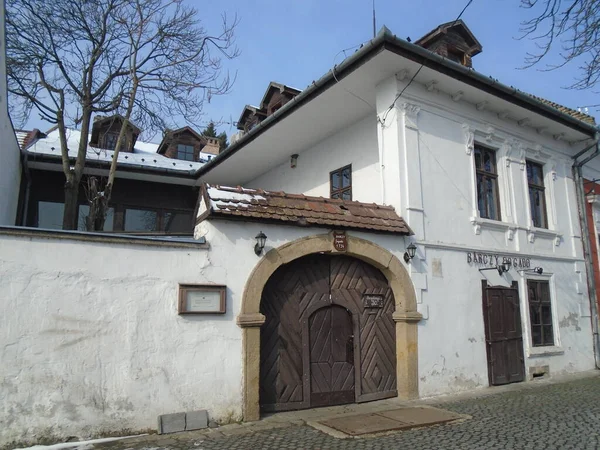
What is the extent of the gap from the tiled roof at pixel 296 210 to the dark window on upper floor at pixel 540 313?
12.7 feet

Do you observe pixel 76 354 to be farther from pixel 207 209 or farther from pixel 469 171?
pixel 469 171

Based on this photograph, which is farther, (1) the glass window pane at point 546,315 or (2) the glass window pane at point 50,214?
(2) the glass window pane at point 50,214

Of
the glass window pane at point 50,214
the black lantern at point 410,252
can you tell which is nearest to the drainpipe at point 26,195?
the glass window pane at point 50,214

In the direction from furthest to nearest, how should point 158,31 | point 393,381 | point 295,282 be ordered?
point 158,31
point 393,381
point 295,282

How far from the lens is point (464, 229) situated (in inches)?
365

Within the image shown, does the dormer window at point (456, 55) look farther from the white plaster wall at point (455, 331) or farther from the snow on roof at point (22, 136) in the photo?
the snow on roof at point (22, 136)

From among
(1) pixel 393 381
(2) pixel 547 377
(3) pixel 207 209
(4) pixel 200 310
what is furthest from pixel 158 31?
(2) pixel 547 377

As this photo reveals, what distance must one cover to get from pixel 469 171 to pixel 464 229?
124 cm

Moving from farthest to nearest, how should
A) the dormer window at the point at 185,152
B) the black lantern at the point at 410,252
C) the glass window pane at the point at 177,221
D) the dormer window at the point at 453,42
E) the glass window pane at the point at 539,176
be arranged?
the dormer window at the point at 185,152 < the glass window pane at the point at 177,221 < the glass window pane at the point at 539,176 < the dormer window at the point at 453,42 < the black lantern at the point at 410,252

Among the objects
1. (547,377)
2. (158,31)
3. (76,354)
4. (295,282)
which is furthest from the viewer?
(158,31)

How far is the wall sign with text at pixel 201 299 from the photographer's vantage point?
6.16 meters

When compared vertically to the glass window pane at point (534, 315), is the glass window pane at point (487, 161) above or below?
above

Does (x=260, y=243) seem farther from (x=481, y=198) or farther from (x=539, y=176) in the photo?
(x=539, y=176)

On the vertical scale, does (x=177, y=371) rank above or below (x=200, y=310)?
below
